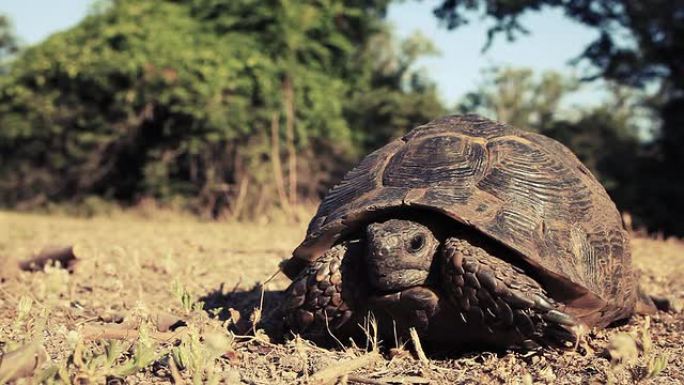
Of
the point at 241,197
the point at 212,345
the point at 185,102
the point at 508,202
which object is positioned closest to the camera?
the point at 212,345

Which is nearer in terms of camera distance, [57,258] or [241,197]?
[57,258]

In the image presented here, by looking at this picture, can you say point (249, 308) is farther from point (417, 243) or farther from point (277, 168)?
point (277, 168)

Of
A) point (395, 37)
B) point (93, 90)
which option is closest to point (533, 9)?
point (93, 90)

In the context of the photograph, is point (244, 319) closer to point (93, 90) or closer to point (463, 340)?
point (463, 340)

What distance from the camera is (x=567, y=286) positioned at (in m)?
2.69

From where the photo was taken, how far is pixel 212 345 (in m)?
2.13

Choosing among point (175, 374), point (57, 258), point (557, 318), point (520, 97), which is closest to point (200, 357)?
point (175, 374)

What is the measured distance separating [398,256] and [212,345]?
792 mm

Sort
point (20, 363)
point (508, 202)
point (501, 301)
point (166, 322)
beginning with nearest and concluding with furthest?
point (20, 363)
point (501, 301)
point (508, 202)
point (166, 322)

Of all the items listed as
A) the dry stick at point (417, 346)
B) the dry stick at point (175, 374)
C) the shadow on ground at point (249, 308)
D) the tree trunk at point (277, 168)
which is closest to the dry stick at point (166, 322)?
the shadow on ground at point (249, 308)

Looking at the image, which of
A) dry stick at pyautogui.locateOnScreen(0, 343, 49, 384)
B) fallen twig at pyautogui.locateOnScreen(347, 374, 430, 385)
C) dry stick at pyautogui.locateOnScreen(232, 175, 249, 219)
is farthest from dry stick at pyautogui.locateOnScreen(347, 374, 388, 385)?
dry stick at pyautogui.locateOnScreen(232, 175, 249, 219)

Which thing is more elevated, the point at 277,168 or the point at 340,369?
the point at 340,369

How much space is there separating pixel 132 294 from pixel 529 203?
92.9 inches

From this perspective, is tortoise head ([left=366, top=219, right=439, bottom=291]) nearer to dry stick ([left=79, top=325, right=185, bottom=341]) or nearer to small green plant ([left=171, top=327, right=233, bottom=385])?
small green plant ([left=171, top=327, right=233, bottom=385])
